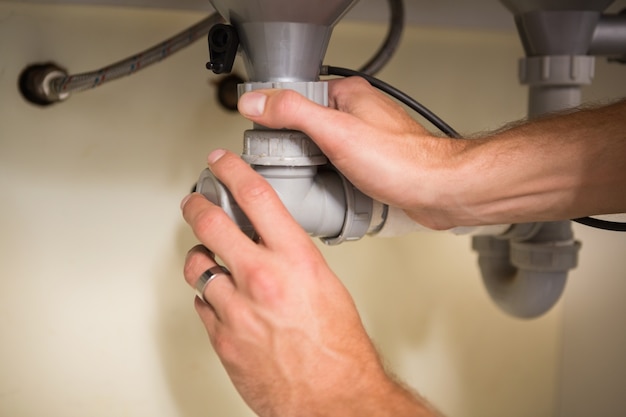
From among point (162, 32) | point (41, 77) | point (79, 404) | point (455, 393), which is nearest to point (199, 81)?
point (162, 32)

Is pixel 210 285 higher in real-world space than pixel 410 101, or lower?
lower

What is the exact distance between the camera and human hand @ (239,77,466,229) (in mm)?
510

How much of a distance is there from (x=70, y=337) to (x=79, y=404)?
87 mm

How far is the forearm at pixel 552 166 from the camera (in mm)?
549

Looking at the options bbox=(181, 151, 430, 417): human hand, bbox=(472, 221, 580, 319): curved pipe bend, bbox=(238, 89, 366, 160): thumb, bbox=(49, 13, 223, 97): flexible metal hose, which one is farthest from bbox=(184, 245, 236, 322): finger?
bbox=(472, 221, 580, 319): curved pipe bend

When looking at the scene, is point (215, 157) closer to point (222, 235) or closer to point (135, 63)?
point (222, 235)

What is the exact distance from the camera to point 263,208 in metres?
0.50

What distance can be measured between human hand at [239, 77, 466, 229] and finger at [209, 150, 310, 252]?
46 mm

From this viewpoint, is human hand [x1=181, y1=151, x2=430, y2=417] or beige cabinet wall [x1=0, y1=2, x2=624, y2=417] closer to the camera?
human hand [x1=181, y1=151, x2=430, y2=417]

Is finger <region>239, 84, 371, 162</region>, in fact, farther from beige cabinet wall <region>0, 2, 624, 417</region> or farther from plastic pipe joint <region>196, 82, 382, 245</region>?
beige cabinet wall <region>0, 2, 624, 417</region>

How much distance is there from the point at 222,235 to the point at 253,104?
11cm

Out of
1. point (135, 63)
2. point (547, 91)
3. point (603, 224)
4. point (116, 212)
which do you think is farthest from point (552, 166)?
point (116, 212)

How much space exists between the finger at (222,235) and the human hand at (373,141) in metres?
0.08

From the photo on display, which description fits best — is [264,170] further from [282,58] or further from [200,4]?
[200,4]
